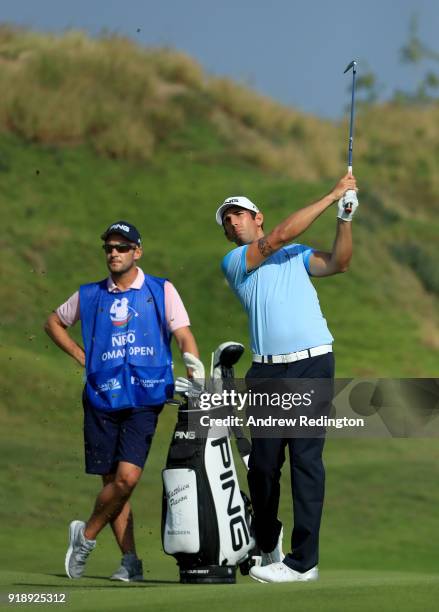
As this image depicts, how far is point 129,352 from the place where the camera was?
836 cm

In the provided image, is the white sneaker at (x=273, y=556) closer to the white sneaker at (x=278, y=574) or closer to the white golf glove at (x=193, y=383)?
the white sneaker at (x=278, y=574)

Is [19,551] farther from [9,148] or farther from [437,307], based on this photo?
[9,148]

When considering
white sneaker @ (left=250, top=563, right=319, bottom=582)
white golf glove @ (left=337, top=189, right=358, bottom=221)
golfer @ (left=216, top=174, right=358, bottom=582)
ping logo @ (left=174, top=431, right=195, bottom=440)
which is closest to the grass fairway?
white sneaker @ (left=250, top=563, right=319, bottom=582)

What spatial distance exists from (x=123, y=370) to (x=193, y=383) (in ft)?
1.44

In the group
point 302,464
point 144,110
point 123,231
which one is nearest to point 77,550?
point 302,464

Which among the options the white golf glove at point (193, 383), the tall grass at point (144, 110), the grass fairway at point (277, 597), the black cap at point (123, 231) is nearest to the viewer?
the grass fairway at point (277, 597)

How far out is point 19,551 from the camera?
1209 cm

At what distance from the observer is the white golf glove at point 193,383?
8094 millimetres

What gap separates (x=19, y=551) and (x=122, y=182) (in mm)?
22592

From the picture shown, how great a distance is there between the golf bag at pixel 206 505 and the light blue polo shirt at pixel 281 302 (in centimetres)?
37

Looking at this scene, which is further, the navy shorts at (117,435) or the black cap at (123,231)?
the black cap at (123,231)

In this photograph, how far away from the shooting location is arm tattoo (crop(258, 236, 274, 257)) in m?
7.68

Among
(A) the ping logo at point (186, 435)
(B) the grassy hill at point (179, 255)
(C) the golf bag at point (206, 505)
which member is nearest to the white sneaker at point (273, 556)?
(C) the golf bag at point (206, 505)

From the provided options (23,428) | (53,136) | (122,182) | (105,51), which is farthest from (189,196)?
(23,428)
